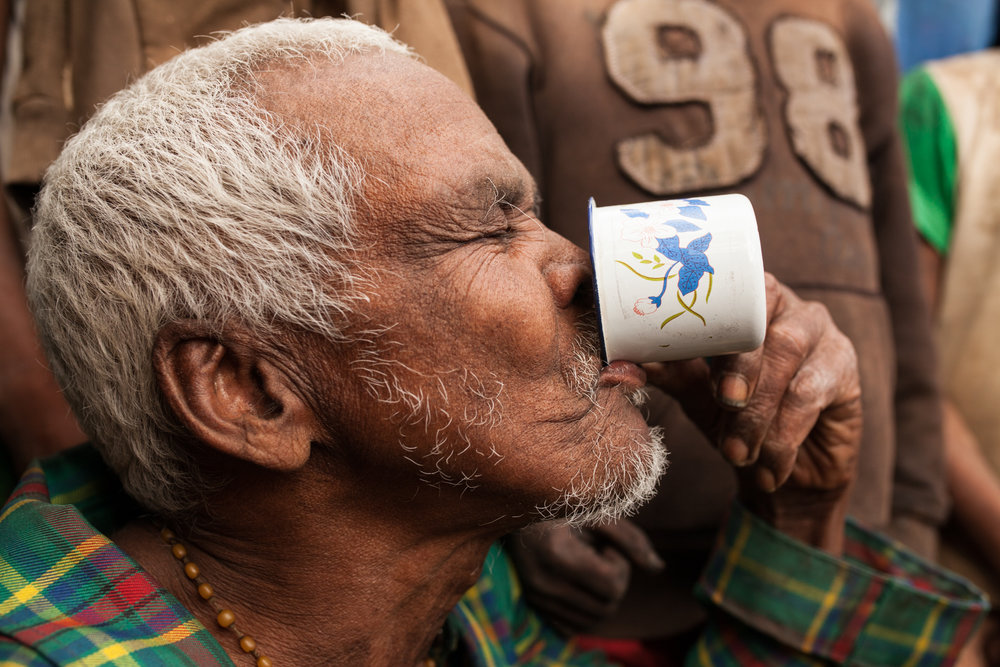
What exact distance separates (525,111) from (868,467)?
1.03m

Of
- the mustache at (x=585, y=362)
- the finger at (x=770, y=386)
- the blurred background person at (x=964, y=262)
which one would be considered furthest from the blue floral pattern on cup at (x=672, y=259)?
the blurred background person at (x=964, y=262)

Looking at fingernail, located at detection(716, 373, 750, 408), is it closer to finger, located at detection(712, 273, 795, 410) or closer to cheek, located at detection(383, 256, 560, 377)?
finger, located at detection(712, 273, 795, 410)

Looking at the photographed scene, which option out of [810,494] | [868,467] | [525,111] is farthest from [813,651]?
[525,111]

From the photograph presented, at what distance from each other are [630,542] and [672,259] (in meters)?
0.85

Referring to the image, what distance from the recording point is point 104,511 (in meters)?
1.41

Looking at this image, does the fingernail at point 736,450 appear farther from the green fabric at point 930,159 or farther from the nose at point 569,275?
the green fabric at point 930,159

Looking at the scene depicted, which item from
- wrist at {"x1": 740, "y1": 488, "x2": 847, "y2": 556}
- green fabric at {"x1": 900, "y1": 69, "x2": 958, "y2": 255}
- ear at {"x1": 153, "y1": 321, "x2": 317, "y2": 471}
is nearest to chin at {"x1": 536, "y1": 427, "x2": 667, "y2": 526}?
ear at {"x1": 153, "y1": 321, "x2": 317, "y2": 471}

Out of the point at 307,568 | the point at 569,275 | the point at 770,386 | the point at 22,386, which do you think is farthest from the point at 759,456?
the point at 22,386

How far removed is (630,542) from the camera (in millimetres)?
1726

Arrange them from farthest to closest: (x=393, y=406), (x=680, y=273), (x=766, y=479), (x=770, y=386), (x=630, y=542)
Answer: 1. (x=630, y=542)
2. (x=766, y=479)
3. (x=770, y=386)
4. (x=393, y=406)
5. (x=680, y=273)

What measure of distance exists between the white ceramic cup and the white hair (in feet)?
1.02

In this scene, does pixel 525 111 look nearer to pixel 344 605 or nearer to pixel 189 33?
pixel 189 33

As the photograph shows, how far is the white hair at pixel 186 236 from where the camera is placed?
1090 millimetres

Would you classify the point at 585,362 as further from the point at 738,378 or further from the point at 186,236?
the point at 186,236
